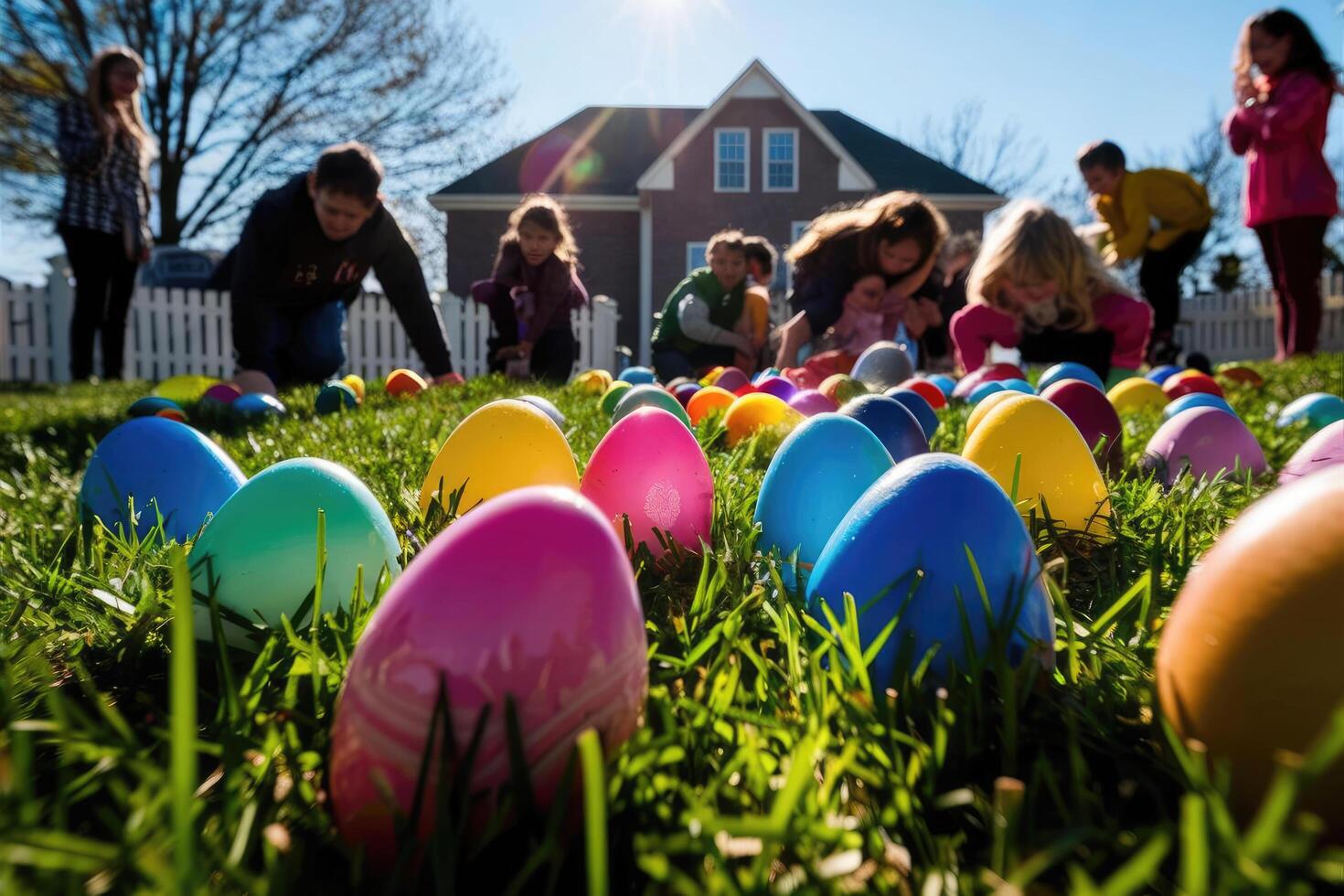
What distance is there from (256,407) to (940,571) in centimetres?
376

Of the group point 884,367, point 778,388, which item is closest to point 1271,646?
point 778,388

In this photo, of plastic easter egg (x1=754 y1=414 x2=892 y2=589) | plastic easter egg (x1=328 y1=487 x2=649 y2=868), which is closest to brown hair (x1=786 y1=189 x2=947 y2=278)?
plastic easter egg (x1=754 y1=414 x2=892 y2=589)

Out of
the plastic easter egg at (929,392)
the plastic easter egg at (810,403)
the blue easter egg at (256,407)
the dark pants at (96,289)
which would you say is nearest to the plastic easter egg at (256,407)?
the blue easter egg at (256,407)

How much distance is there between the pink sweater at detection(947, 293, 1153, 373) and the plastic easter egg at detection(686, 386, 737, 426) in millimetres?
2740

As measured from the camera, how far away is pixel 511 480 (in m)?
1.69

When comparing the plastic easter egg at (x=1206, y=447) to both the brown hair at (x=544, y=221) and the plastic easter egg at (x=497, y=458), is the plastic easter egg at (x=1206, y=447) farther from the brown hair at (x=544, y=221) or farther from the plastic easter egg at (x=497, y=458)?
the brown hair at (x=544, y=221)

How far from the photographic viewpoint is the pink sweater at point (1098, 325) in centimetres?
557

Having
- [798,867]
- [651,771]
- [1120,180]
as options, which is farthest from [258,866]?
[1120,180]

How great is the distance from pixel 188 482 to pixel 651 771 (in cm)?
131

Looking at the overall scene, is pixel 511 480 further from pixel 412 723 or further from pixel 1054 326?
pixel 1054 326

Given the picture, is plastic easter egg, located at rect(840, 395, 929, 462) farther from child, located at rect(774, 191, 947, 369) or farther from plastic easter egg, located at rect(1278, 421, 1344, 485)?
child, located at rect(774, 191, 947, 369)

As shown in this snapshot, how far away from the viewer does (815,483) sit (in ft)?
5.00

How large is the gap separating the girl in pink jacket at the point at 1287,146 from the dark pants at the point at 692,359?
4.34m

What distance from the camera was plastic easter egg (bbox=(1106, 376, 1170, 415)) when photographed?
12.4ft
